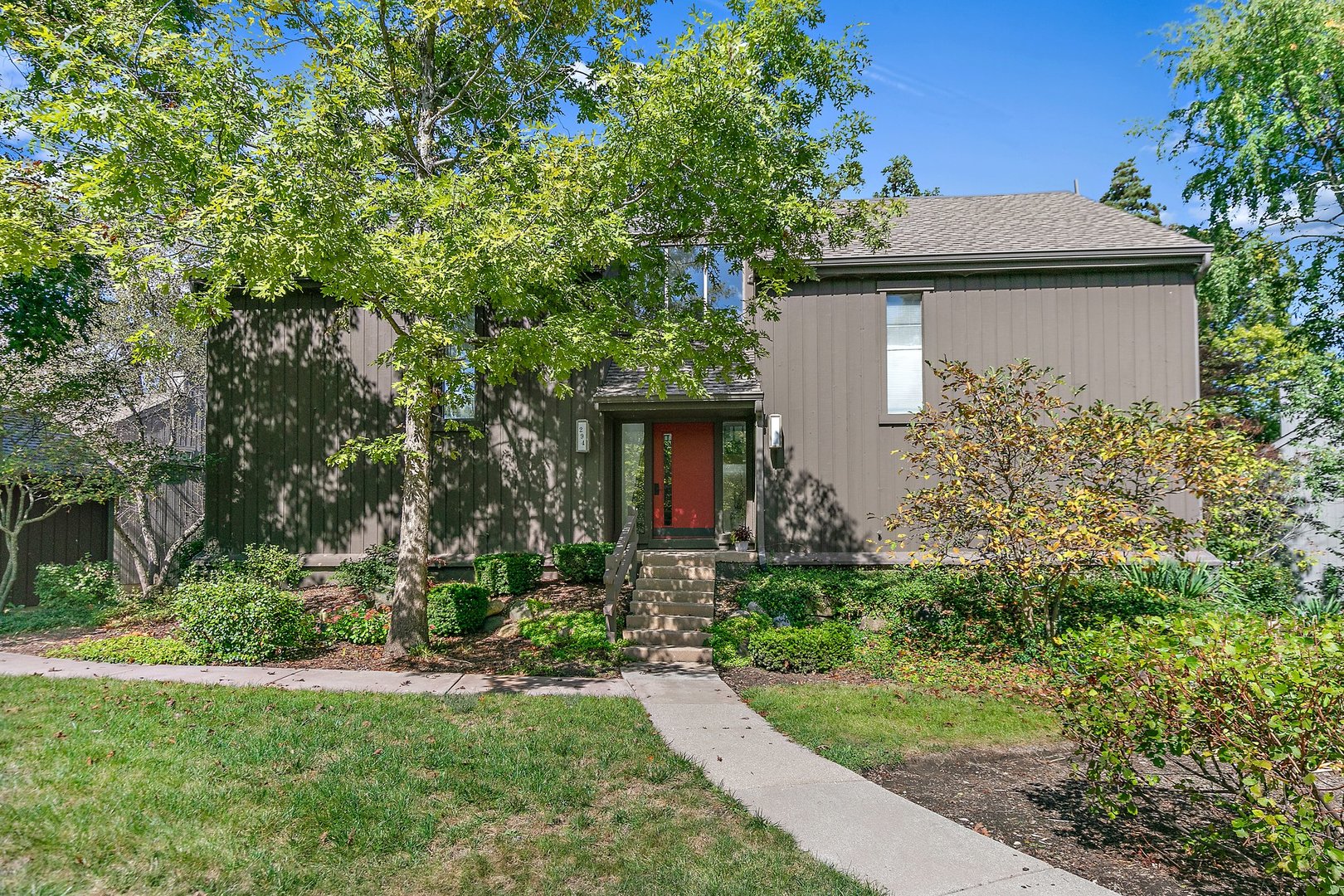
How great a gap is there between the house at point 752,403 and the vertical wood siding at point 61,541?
2.90 metres

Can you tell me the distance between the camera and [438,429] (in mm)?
11805

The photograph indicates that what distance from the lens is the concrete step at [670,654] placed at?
8.12 meters

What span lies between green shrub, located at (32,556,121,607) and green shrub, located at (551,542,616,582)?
6891 millimetres

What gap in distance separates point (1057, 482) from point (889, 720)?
13.1 feet

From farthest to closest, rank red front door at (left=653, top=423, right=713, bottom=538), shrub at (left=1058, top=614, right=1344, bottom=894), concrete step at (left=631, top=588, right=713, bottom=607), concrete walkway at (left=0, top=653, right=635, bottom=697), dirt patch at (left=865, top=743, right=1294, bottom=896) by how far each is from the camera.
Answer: red front door at (left=653, top=423, right=713, bottom=538) < concrete step at (left=631, top=588, right=713, bottom=607) < concrete walkway at (left=0, top=653, right=635, bottom=697) < dirt patch at (left=865, top=743, right=1294, bottom=896) < shrub at (left=1058, top=614, right=1344, bottom=894)

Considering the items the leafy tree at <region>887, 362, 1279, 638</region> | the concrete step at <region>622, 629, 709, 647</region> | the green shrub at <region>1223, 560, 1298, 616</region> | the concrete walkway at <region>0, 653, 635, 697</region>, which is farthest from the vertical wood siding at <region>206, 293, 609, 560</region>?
→ the green shrub at <region>1223, 560, 1298, 616</region>

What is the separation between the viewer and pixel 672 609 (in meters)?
9.02

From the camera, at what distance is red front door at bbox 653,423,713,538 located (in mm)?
12398

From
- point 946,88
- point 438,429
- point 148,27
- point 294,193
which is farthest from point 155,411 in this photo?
point 946,88

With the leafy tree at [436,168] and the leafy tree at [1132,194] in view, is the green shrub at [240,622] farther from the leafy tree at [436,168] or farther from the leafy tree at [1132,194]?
the leafy tree at [1132,194]

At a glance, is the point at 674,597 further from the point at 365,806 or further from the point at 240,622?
the point at 365,806

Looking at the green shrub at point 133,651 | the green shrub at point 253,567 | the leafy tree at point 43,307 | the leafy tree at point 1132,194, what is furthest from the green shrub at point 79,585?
the leafy tree at point 1132,194

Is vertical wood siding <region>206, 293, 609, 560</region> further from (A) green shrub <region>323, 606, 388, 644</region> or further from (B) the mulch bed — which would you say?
(A) green shrub <region>323, 606, 388, 644</region>

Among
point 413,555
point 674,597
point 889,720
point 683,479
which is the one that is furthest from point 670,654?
point 683,479
